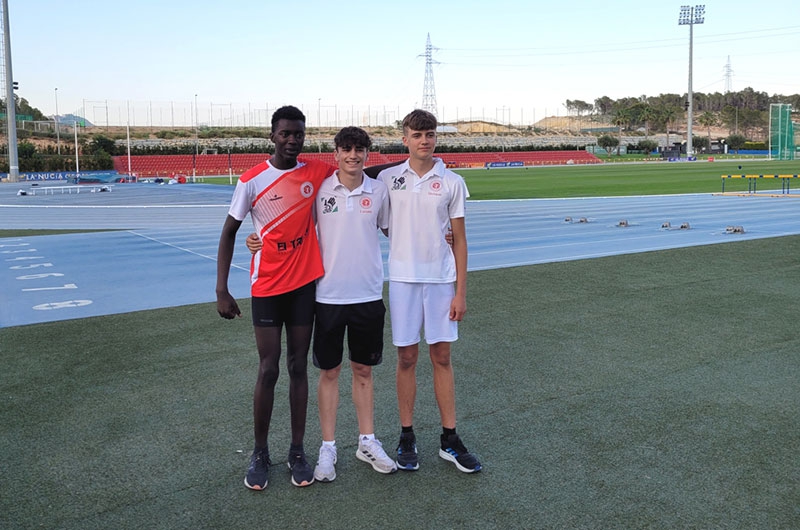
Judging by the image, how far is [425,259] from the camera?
162 inches

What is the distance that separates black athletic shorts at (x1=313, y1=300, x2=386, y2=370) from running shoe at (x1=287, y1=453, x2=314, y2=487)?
0.47 meters

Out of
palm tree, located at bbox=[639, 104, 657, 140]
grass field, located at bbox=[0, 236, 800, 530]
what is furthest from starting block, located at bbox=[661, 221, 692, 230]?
palm tree, located at bbox=[639, 104, 657, 140]

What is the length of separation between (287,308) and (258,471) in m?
0.81

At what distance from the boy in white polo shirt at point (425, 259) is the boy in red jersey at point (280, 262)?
0.44m

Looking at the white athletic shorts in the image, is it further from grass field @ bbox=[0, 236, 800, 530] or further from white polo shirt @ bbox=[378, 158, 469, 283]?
grass field @ bbox=[0, 236, 800, 530]

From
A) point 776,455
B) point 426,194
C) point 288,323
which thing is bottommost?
point 776,455

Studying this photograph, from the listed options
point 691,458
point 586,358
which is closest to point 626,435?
point 691,458

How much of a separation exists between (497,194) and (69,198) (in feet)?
55.7

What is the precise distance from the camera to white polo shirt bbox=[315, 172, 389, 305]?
3998 millimetres

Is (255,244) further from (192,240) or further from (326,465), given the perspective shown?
(192,240)

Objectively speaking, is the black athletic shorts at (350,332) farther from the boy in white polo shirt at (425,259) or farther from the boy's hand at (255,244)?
the boy's hand at (255,244)

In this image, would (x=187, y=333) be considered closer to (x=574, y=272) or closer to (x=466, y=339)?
(x=466, y=339)

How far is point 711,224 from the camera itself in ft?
54.8

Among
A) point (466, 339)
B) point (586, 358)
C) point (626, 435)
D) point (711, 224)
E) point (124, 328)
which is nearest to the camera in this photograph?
point (626, 435)
